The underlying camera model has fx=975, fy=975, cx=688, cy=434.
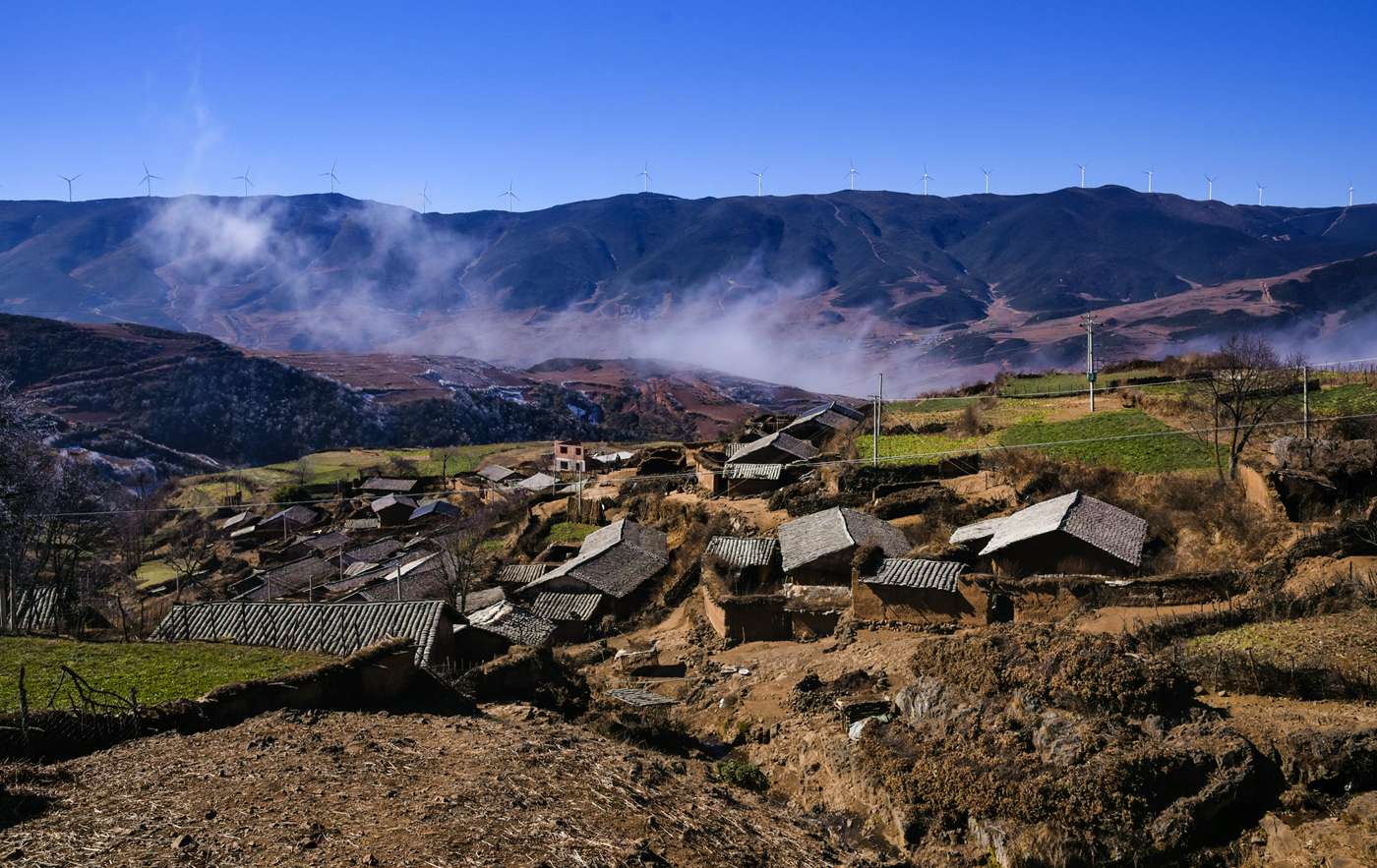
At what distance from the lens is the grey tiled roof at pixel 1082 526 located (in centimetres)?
1875

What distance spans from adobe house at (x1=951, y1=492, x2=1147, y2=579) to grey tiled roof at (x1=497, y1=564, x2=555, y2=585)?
13976 millimetres

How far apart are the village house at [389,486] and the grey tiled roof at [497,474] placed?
13.8 ft

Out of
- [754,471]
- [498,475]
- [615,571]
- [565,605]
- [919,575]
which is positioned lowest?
[498,475]

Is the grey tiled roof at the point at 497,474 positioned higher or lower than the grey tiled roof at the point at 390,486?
higher

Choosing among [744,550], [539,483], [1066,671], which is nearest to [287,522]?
[539,483]

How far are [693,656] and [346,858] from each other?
41.8 feet

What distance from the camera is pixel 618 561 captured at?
27.5m

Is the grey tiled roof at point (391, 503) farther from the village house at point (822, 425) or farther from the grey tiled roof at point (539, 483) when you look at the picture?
the village house at point (822, 425)

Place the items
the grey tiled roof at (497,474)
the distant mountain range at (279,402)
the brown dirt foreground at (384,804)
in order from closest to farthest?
the brown dirt foreground at (384,804) → the grey tiled roof at (497,474) → the distant mountain range at (279,402)

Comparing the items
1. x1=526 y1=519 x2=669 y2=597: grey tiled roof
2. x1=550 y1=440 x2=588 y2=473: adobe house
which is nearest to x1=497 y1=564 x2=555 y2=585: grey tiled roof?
x1=526 y1=519 x2=669 y2=597: grey tiled roof

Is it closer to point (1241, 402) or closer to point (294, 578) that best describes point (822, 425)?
Answer: point (1241, 402)

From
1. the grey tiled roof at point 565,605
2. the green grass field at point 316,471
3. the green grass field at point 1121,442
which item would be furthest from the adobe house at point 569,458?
the grey tiled roof at point 565,605

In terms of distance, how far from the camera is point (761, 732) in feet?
45.4

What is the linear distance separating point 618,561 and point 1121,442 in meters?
15.7
